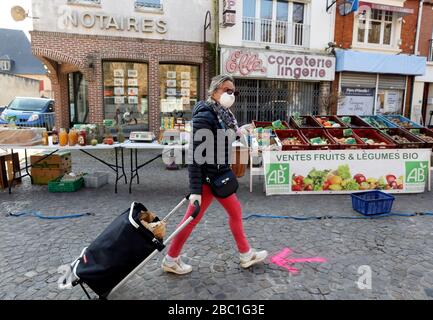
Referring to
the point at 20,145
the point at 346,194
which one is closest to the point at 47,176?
the point at 20,145

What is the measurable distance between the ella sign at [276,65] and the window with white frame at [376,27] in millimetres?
2182

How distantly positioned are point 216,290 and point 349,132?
186 inches

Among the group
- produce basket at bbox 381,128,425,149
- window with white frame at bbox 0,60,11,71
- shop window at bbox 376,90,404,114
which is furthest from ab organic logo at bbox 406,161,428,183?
window with white frame at bbox 0,60,11,71

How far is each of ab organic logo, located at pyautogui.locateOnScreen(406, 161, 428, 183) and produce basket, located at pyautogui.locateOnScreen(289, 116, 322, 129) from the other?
182 centimetres

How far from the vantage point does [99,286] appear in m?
2.48

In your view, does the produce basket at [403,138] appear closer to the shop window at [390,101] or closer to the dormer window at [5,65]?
the shop window at [390,101]

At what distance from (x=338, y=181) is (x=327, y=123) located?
1.70 m

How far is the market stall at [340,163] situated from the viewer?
19.1 feet

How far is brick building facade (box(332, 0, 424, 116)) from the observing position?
1283cm

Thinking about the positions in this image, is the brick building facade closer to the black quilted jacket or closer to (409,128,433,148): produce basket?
(409,128,433,148): produce basket

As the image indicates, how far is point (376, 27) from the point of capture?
13.6m
